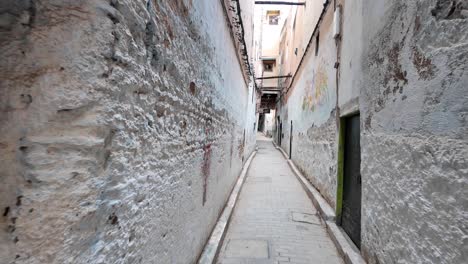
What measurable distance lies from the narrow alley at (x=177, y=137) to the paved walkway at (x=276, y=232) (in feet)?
0.14

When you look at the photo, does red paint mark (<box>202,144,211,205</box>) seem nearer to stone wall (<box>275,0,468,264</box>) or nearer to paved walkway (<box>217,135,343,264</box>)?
paved walkway (<box>217,135,343,264</box>)

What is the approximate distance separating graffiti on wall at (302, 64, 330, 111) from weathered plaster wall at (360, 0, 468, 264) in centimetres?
275

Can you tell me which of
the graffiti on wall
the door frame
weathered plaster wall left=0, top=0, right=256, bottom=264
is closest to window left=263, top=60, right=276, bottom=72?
the graffiti on wall

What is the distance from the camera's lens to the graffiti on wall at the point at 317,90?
18.6 feet

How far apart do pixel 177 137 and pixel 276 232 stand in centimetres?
296

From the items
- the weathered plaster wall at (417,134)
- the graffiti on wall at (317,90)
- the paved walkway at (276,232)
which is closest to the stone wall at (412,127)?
the weathered plaster wall at (417,134)

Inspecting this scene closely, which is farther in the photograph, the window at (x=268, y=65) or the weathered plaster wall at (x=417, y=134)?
the window at (x=268, y=65)

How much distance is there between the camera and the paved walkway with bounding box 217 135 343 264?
3.30m

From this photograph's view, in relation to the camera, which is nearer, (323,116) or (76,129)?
(76,129)

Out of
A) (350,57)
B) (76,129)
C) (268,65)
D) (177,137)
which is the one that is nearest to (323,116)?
(350,57)

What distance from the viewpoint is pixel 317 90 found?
257 inches

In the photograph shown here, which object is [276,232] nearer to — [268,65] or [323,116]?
[323,116]

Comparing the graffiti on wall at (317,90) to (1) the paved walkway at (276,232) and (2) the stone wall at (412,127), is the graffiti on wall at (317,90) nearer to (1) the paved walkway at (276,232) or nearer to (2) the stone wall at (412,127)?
(2) the stone wall at (412,127)

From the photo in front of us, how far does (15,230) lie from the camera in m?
0.86
